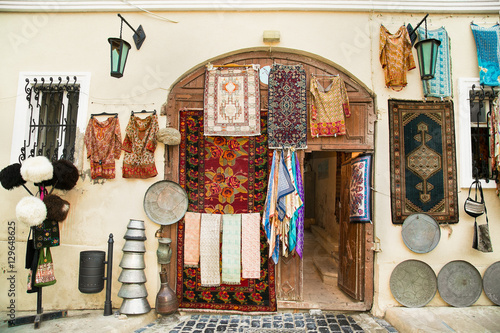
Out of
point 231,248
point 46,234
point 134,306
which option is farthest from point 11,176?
point 231,248

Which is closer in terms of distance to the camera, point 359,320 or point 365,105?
point 359,320

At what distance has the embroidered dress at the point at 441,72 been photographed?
4.50m

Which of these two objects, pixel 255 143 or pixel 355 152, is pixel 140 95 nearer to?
pixel 255 143

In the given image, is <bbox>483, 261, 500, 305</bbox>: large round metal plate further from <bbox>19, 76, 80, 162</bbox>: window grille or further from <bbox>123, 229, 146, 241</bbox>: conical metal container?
<bbox>19, 76, 80, 162</bbox>: window grille

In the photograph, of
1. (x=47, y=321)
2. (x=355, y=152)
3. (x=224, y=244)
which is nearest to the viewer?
(x=47, y=321)

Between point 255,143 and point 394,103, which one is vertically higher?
point 394,103

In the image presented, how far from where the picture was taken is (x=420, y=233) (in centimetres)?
441

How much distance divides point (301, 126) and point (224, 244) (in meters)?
2.00

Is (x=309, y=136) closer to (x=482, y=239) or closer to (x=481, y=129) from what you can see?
(x=481, y=129)

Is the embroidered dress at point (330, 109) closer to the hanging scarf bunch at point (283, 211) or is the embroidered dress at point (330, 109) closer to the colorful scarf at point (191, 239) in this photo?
the hanging scarf bunch at point (283, 211)

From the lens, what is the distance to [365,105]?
4.65 m

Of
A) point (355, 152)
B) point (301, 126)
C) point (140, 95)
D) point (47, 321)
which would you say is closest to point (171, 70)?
point (140, 95)

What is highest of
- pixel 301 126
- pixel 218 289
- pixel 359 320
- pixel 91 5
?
pixel 91 5

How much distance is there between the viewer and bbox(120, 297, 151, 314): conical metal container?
4.10 metres
